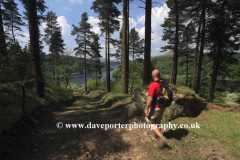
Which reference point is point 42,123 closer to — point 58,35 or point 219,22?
point 219,22

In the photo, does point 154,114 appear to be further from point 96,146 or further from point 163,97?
point 96,146

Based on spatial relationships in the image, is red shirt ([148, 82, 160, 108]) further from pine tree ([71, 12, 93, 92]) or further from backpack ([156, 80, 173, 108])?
pine tree ([71, 12, 93, 92])

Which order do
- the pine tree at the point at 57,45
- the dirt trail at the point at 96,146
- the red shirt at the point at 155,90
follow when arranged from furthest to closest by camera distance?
the pine tree at the point at 57,45, the red shirt at the point at 155,90, the dirt trail at the point at 96,146

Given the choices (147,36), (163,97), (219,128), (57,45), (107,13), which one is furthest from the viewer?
(57,45)

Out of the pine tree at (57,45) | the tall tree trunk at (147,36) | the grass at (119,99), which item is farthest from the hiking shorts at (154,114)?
the pine tree at (57,45)

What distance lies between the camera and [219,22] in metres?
11.0

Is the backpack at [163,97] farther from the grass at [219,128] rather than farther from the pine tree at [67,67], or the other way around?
the pine tree at [67,67]

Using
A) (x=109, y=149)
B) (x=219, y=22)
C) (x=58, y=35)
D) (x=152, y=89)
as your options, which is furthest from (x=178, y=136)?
(x=58, y=35)

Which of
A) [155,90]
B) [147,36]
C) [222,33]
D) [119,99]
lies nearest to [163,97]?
[155,90]

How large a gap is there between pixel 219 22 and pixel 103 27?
47.1ft

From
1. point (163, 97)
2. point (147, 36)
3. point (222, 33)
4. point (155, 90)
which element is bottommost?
point (163, 97)

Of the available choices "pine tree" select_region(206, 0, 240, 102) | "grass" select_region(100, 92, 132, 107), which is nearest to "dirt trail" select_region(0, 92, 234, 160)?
"grass" select_region(100, 92, 132, 107)

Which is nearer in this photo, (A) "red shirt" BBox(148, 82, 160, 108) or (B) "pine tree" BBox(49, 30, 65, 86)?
(A) "red shirt" BBox(148, 82, 160, 108)

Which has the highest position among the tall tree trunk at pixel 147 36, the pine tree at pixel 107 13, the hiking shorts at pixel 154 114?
the pine tree at pixel 107 13
